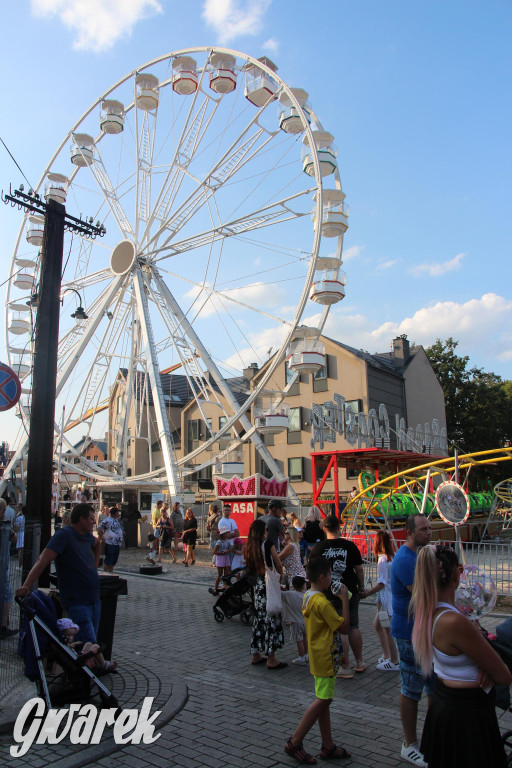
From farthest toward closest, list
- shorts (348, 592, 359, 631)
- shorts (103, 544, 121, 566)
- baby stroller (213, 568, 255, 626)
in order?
shorts (103, 544, 121, 566)
baby stroller (213, 568, 255, 626)
shorts (348, 592, 359, 631)

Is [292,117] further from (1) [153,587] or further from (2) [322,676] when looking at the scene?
(2) [322,676]

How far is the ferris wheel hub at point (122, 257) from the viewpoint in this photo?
26625 millimetres

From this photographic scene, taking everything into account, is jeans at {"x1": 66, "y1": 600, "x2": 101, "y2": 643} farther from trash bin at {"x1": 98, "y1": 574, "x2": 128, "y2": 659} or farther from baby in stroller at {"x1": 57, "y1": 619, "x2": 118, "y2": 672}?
trash bin at {"x1": 98, "y1": 574, "x2": 128, "y2": 659}

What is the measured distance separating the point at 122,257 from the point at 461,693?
25793mm

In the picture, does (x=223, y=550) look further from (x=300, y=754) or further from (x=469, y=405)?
(x=469, y=405)

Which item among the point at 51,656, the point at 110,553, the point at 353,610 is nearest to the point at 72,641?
the point at 51,656

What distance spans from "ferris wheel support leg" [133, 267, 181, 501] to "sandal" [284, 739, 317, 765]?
62.0 ft

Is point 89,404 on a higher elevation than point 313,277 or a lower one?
lower

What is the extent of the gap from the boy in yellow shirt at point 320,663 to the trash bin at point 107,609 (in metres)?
2.84

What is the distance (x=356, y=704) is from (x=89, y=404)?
2422 centimetres

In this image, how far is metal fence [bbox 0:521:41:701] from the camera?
654cm

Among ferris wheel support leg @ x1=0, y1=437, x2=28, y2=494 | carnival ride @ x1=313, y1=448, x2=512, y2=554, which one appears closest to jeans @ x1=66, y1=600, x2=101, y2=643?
carnival ride @ x1=313, y1=448, x2=512, y2=554

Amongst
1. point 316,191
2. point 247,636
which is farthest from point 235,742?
point 316,191

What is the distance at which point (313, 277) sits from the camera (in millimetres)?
21078
